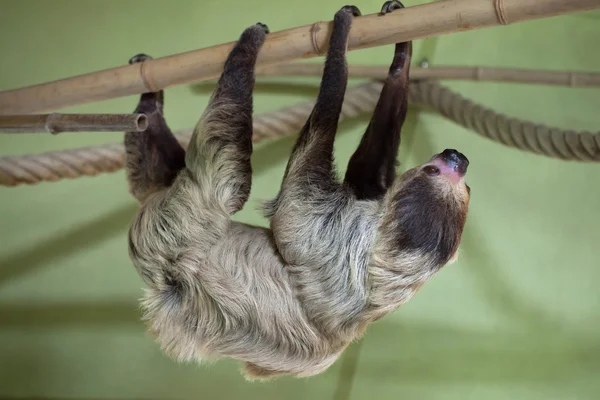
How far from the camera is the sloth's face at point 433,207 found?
164 cm

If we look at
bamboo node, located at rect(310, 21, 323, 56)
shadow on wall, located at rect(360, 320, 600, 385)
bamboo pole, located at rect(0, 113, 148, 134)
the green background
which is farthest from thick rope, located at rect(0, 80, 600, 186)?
shadow on wall, located at rect(360, 320, 600, 385)

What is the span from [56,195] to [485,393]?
230cm

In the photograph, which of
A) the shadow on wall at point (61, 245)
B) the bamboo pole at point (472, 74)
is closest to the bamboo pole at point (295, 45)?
the bamboo pole at point (472, 74)

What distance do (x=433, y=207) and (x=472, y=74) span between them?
3.68 feet

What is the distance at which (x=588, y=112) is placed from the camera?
8.89 ft

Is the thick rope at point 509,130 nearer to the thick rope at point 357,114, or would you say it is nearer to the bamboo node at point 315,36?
the thick rope at point 357,114

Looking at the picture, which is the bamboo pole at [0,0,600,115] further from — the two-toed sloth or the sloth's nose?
the sloth's nose

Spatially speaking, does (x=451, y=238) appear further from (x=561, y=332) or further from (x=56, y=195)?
(x=56, y=195)

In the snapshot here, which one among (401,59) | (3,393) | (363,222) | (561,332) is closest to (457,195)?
(363,222)

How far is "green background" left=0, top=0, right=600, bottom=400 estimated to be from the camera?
2705 millimetres

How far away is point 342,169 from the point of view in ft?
9.55

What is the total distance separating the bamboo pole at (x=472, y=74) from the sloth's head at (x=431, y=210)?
915 mm

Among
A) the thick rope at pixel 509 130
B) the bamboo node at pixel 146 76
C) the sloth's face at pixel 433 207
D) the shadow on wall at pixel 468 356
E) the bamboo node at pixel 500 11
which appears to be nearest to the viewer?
the bamboo node at pixel 500 11

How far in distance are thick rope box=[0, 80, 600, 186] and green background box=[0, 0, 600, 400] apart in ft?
0.80
